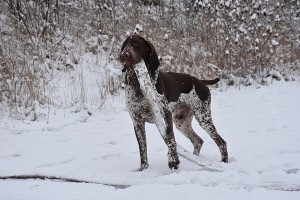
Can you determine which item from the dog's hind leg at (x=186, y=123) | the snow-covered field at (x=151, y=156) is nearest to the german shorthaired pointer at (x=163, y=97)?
the dog's hind leg at (x=186, y=123)

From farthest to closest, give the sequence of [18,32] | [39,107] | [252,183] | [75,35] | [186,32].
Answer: [186,32], [75,35], [18,32], [39,107], [252,183]

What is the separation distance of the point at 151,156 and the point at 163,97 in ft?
3.40

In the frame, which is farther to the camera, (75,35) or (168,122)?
(75,35)

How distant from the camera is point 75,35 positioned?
9.56 meters

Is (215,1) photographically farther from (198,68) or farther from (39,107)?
(39,107)

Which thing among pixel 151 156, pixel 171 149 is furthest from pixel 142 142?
pixel 151 156

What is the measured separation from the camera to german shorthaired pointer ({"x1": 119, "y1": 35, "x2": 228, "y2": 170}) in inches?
140

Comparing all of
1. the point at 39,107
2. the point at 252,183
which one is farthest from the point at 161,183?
the point at 39,107

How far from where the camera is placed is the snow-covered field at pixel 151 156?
9.45 ft

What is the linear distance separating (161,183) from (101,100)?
4206 mm

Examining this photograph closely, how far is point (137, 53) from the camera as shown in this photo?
137 inches

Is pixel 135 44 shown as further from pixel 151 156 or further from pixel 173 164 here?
pixel 151 156

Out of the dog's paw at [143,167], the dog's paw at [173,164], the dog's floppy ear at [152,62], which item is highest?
the dog's floppy ear at [152,62]

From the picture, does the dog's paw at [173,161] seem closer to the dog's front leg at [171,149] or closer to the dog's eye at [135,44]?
the dog's front leg at [171,149]
